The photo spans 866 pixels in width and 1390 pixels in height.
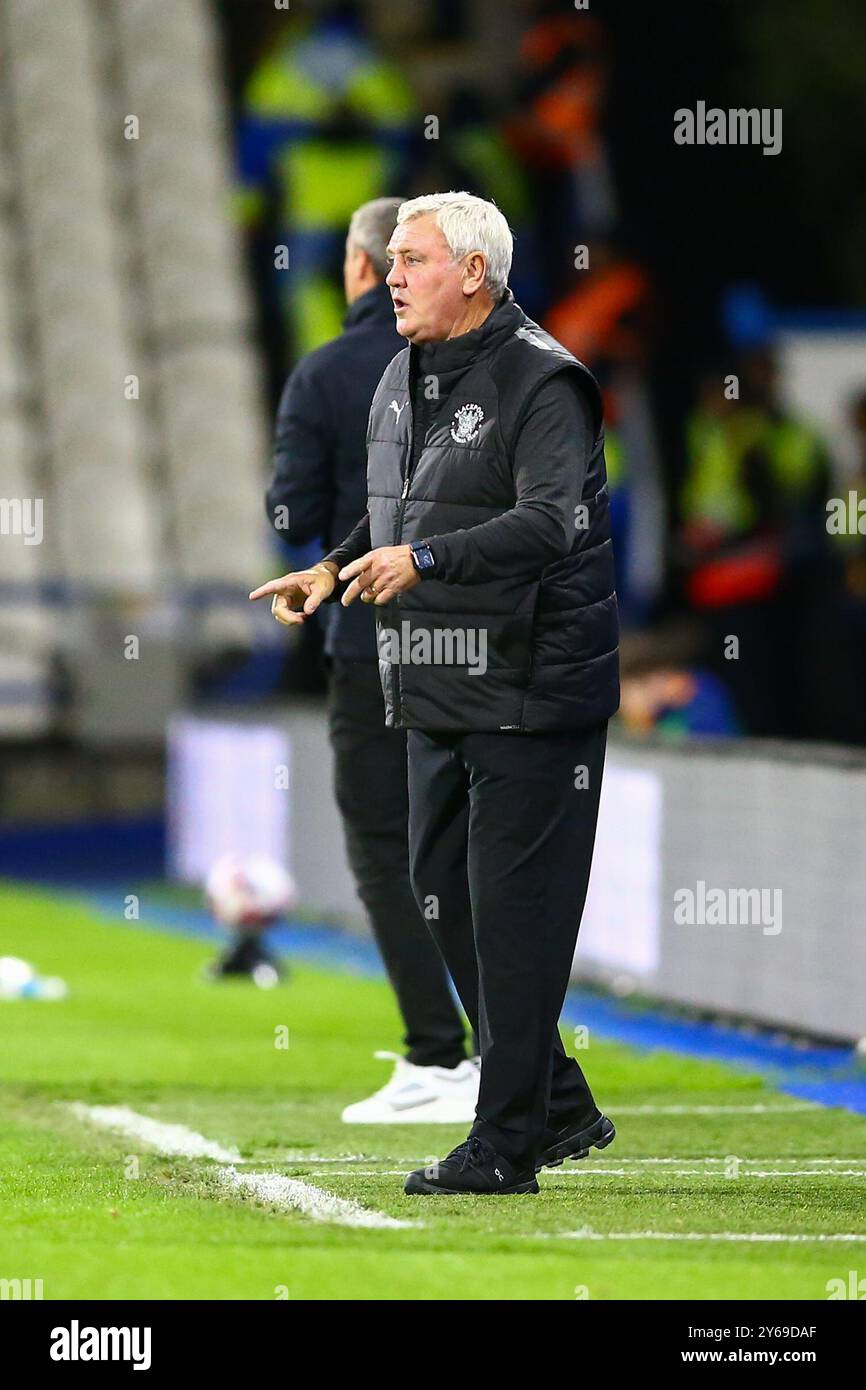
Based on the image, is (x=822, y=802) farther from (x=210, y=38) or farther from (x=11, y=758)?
(x=210, y=38)

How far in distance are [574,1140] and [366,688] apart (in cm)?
177

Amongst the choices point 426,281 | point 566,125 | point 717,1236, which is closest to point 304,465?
point 426,281

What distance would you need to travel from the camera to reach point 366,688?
787 centimetres

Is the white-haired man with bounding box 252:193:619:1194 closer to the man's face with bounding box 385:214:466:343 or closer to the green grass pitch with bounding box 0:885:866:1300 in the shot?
the man's face with bounding box 385:214:466:343

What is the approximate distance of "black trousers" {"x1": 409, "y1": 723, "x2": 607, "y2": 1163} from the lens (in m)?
6.19

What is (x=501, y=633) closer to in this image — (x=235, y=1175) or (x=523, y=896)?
(x=523, y=896)

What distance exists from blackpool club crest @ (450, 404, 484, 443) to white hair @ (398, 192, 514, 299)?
29cm

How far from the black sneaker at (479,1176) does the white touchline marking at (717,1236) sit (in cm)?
37

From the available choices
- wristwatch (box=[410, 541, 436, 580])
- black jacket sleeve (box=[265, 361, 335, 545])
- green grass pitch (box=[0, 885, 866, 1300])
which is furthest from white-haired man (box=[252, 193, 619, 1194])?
black jacket sleeve (box=[265, 361, 335, 545])

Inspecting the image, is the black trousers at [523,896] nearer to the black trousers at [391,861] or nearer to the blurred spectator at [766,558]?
the black trousers at [391,861]

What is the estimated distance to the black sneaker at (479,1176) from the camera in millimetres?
6180

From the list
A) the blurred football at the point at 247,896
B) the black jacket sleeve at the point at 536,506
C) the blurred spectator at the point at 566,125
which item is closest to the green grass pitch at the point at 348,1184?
the blurred football at the point at 247,896

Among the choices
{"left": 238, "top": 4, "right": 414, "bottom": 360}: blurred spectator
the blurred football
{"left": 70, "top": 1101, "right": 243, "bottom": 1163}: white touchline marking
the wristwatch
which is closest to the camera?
the wristwatch
